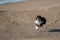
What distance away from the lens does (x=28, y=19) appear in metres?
9.66

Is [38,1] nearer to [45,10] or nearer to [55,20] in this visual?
[45,10]

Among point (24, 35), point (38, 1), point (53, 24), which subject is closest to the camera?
point (24, 35)

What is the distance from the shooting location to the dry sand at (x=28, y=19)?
8.19 m

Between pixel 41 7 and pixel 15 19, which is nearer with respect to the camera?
pixel 15 19

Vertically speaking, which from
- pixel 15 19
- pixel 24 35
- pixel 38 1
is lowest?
pixel 24 35

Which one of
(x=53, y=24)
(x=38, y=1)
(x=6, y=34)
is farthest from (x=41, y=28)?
(x=38, y=1)

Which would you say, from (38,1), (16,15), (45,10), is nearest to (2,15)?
(16,15)

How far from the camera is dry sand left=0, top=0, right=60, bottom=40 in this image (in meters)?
8.19

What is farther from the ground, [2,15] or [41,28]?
[2,15]

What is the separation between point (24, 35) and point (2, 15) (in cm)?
231

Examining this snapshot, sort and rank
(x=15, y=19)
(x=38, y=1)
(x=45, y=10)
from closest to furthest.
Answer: (x=15, y=19) < (x=45, y=10) < (x=38, y=1)

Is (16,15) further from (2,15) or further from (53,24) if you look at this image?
(53,24)

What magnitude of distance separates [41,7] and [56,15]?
4.41 ft

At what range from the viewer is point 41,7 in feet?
36.6
